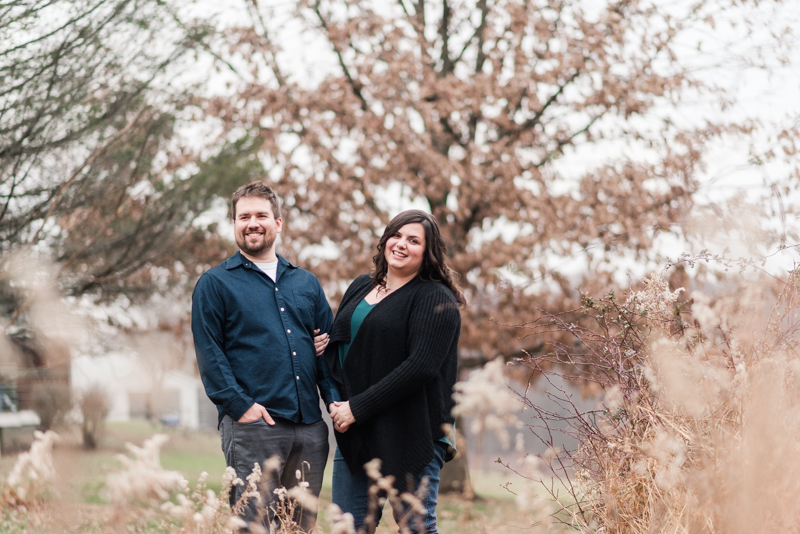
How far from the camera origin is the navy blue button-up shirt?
9.59 feet

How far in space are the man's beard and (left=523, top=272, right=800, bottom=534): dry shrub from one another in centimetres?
135

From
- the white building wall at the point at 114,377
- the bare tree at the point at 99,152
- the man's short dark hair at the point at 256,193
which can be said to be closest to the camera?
the white building wall at the point at 114,377

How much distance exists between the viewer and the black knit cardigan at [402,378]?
282cm

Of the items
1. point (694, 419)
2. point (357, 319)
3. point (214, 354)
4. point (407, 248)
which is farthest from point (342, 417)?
point (694, 419)

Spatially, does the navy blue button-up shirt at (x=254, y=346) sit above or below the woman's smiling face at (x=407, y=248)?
below

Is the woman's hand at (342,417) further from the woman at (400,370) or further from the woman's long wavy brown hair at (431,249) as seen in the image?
the woman's long wavy brown hair at (431,249)

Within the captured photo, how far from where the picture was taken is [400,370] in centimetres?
282

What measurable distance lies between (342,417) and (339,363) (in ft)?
1.01

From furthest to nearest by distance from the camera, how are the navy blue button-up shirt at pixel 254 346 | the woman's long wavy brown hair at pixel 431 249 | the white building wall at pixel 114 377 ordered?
the woman's long wavy brown hair at pixel 431 249 → the navy blue button-up shirt at pixel 254 346 → the white building wall at pixel 114 377

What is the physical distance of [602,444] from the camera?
291 cm

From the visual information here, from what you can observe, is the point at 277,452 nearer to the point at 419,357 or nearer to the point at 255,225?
the point at 419,357

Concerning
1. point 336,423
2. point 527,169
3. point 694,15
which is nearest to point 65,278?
point 336,423

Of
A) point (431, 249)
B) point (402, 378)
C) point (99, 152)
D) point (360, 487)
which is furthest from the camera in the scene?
point (99, 152)

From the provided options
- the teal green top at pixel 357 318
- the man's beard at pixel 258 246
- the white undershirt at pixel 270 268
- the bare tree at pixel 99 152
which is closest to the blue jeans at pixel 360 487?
the teal green top at pixel 357 318
